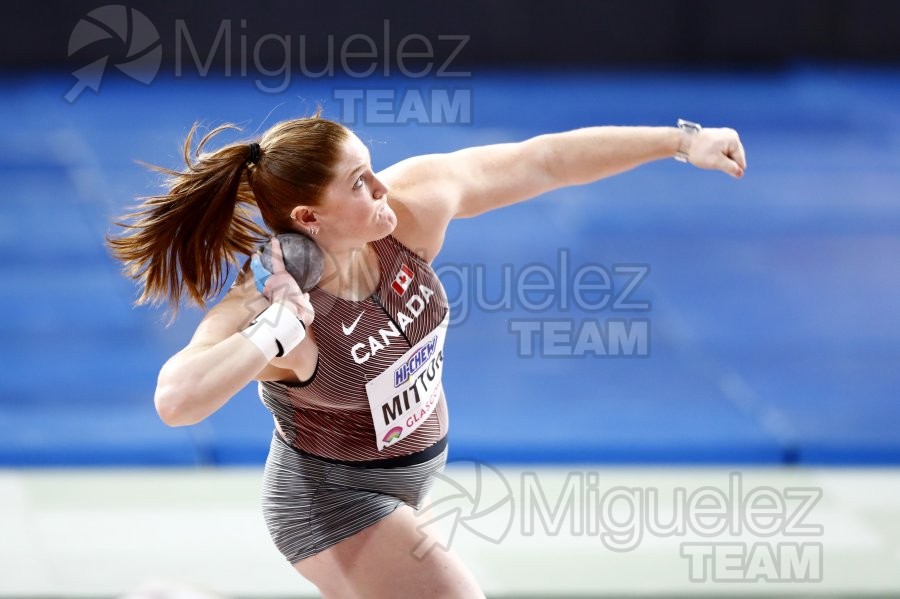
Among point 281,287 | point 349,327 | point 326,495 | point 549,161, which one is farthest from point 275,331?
point 549,161

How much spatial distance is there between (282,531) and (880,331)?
10.6ft

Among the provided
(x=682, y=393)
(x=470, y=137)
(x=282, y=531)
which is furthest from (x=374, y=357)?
(x=470, y=137)

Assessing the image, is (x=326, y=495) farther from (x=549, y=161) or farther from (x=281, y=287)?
(x=549, y=161)

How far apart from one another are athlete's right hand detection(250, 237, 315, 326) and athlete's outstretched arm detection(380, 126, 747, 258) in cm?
49

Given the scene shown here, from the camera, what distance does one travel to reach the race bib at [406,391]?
2.46 metres

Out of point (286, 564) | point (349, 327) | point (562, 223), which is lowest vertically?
point (286, 564)

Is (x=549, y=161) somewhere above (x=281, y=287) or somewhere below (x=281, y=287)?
above

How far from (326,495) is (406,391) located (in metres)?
0.30

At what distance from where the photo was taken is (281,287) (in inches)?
87.5

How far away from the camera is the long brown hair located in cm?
238

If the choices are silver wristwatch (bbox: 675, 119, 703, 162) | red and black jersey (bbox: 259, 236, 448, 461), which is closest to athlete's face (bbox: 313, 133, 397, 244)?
red and black jersey (bbox: 259, 236, 448, 461)

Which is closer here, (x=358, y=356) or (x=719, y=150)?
(x=358, y=356)

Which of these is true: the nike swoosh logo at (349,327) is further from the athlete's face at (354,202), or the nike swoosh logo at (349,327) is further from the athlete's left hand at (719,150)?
the athlete's left hand at (719,150)

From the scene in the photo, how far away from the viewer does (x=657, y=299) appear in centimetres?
491
